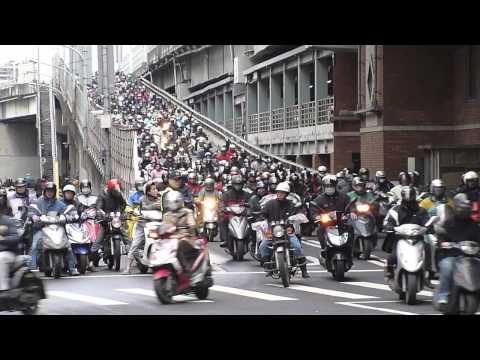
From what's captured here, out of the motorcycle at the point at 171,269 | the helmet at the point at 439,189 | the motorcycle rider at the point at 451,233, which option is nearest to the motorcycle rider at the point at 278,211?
the motorcycle at the point at 171,269

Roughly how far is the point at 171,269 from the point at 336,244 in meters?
4.14

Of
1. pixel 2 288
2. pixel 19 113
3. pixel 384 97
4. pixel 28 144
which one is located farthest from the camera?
pixel 28 144

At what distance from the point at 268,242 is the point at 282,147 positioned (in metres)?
36.7

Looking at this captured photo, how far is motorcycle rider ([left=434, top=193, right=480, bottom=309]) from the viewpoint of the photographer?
43.7 feet

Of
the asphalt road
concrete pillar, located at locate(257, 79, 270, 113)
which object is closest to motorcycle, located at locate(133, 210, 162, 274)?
the asphalt road

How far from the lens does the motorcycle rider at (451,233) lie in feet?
43.7

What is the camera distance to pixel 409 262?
15.2 m

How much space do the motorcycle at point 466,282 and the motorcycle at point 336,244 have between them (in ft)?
17.2

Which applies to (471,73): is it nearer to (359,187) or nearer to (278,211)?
(359,187)

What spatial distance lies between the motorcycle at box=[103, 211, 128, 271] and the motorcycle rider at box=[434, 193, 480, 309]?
28.5ft

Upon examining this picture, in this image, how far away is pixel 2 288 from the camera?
43.8 feet

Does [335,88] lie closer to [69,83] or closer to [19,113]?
[69,83]

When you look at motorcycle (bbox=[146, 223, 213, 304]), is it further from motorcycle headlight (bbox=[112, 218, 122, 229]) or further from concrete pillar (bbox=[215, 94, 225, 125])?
concrete pillar (bbox=[215, 94, 225, 125])
